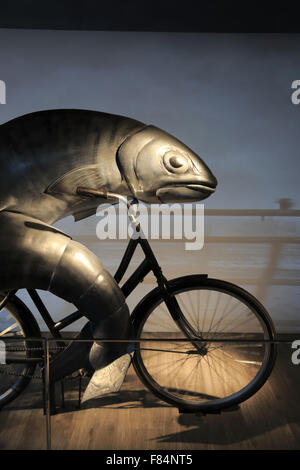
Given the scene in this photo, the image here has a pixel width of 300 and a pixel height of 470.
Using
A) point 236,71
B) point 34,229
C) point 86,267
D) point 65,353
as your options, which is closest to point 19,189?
point 34,229

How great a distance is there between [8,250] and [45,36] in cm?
159

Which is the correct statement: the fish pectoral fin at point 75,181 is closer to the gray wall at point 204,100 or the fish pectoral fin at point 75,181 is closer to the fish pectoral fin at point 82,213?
the fish pectoral fin at point 82,213

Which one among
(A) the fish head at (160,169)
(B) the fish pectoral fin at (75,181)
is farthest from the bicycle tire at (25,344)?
(A) the fish head at (160,169)

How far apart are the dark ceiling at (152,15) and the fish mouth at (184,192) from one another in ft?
3.34

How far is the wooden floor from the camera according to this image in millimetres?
2012

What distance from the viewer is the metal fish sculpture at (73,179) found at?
1.89 meters

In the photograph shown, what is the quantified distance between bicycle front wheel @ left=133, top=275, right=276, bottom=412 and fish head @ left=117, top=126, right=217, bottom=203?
44 centimetres

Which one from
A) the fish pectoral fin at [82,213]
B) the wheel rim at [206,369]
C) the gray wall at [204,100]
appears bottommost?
the wheel rim at [206,369]

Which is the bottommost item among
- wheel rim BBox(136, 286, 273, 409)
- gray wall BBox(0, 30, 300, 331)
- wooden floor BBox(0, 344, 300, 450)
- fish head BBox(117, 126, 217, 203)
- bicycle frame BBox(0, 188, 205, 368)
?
wooden floor BBox(0, 344, 300, 450)

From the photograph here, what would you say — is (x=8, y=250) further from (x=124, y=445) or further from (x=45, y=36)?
(x=45, y=36)

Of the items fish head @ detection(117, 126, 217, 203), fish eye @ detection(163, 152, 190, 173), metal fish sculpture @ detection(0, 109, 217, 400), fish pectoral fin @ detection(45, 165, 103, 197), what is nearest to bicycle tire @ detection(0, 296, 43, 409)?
metal fish sculpture @ detection(0, 109, 217, 400)

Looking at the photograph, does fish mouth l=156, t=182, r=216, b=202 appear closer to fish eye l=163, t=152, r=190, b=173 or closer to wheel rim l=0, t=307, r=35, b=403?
fish eye l=163, t=152, r=190, b=173
